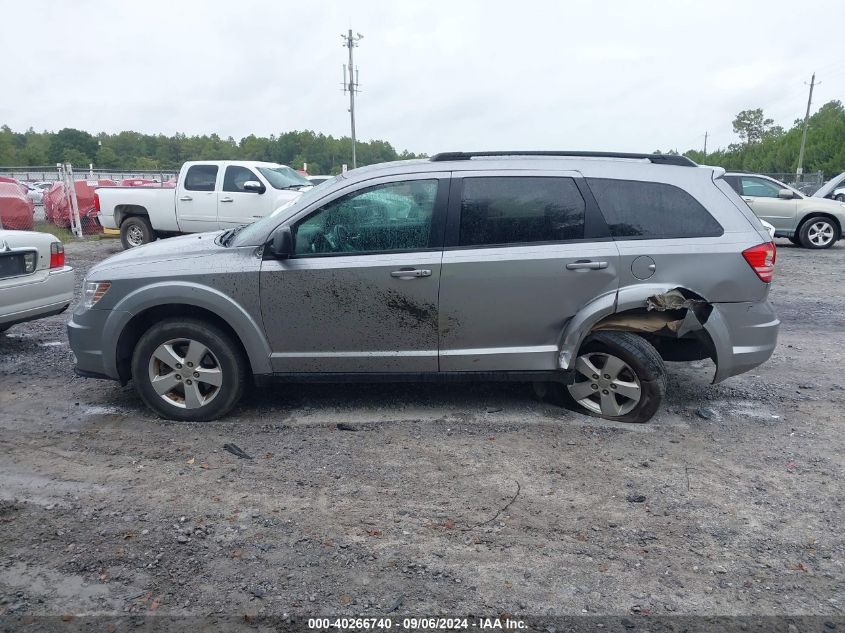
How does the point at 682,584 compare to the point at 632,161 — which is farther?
the point at 632,161

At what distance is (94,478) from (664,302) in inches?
150

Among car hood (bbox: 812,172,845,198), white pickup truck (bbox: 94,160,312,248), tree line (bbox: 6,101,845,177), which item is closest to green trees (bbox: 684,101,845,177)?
tree line (bbox: 6,101,845,177)

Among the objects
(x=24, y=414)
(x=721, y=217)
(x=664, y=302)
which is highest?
(x=721, y=217)

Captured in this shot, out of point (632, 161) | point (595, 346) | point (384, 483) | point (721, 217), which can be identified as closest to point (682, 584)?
point (384, 483)

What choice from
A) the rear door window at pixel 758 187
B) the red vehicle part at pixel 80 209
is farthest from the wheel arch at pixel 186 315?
the red vehicle part at pixel 80 209

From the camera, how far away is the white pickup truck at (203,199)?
45.6ft

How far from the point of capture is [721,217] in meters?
4.72

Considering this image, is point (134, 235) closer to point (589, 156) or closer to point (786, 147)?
point (589, 156)

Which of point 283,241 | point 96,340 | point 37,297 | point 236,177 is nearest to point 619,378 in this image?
point 283,241

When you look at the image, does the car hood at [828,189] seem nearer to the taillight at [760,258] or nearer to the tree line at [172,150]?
the taillight at [760,258]

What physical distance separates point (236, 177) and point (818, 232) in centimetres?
1325

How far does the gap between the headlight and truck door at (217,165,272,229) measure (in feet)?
29.8

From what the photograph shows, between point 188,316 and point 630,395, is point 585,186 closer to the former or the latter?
point 630,395

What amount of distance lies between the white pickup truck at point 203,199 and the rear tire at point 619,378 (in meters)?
9.99
